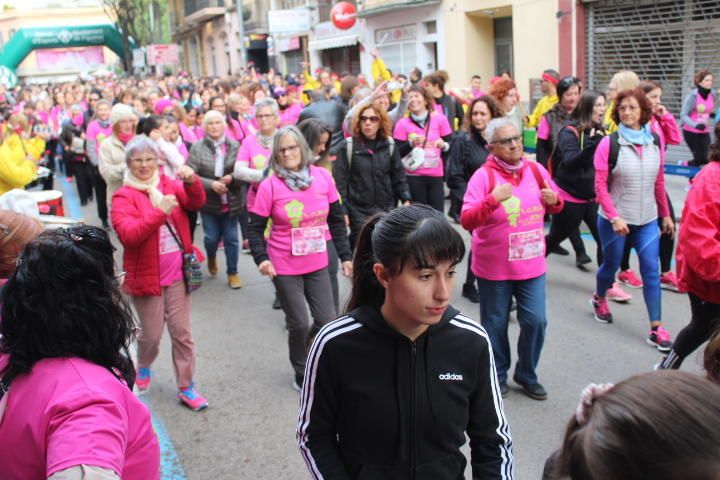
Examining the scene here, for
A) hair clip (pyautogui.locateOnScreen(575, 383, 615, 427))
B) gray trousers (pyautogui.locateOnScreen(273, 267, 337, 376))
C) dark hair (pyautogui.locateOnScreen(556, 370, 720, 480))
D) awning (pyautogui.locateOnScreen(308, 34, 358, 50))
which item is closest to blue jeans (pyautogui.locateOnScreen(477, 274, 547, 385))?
gray trousers (pyautogui.locateOnScreen(273, 267, 337, 376))

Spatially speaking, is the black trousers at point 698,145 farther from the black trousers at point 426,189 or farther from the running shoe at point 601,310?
the running shoe at point 601,310

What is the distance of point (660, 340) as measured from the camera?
5402 millimetres

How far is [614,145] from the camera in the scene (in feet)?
17.9

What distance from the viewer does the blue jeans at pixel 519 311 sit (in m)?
4.47

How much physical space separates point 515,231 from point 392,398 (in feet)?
7.87

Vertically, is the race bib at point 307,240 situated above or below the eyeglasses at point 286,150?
below

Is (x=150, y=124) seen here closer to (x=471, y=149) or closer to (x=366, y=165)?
(x=366, y=165)

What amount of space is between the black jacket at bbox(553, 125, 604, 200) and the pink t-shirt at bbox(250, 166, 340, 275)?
2.51 meters

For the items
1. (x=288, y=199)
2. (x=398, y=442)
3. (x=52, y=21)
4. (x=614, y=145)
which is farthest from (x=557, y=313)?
(x=52, y=21)

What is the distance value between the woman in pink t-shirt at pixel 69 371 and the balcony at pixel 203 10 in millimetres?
44303

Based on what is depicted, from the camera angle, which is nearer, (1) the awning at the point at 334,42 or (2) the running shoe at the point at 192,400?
(2) the running shoe at the point at 192,400

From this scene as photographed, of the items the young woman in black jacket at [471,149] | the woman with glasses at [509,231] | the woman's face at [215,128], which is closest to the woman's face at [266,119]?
the woman's face at [215,128]

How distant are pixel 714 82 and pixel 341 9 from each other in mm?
16287

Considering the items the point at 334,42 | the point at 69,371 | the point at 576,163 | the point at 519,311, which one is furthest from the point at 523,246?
the point at 334,42
